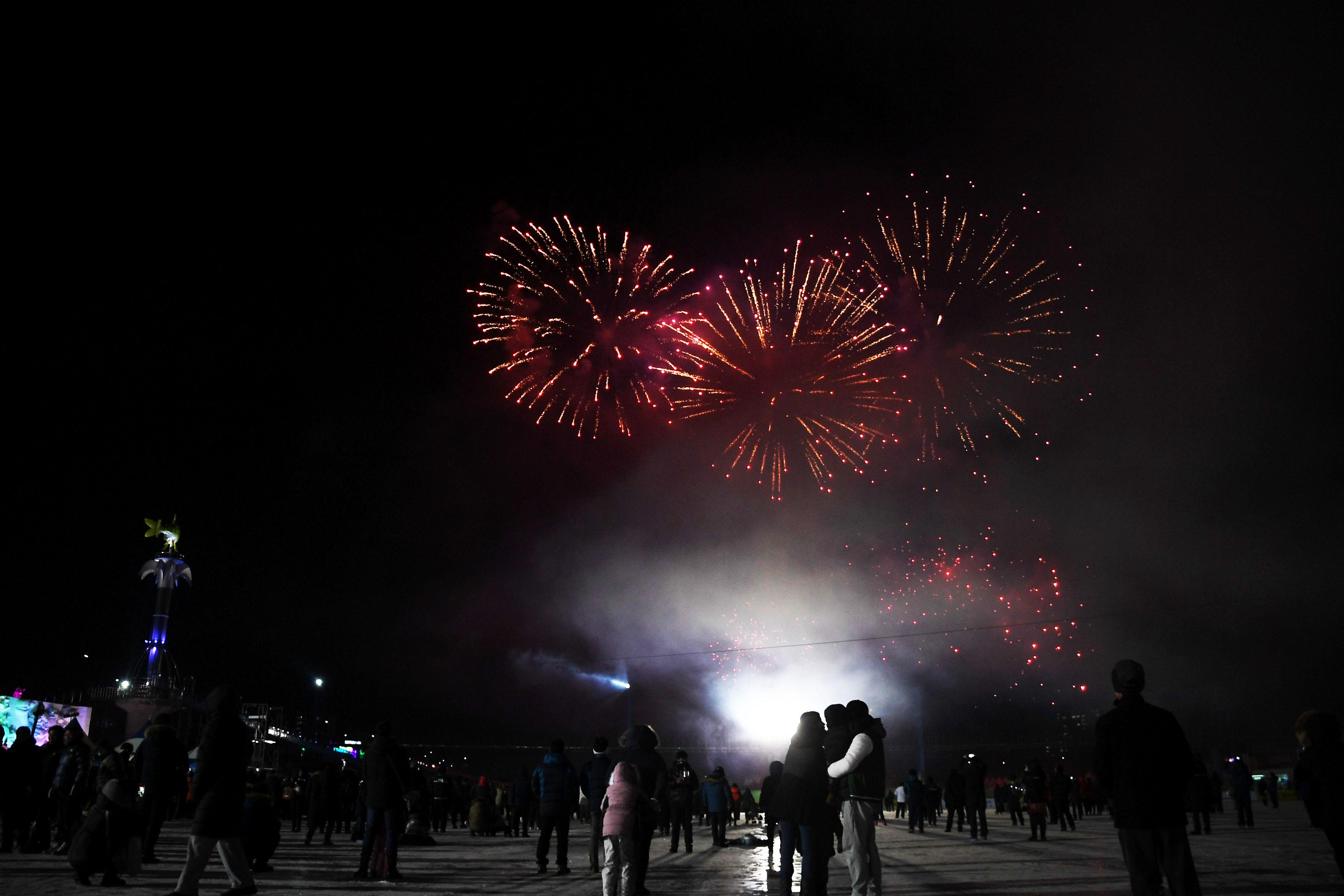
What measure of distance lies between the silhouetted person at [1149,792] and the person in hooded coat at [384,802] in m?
6.90

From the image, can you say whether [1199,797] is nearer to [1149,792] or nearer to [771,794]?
[771,794]

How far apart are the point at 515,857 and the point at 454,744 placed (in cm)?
5099

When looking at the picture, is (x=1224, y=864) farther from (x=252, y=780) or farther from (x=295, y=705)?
(x=295, y=705)

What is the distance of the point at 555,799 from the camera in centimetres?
1080

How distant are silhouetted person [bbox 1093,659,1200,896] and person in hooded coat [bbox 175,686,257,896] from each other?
5.66m

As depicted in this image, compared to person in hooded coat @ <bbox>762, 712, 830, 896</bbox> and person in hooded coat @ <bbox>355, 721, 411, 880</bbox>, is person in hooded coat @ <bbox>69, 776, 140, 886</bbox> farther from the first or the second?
person in hooded coat @ <bbox>762, 712, 830, 896</bbox>

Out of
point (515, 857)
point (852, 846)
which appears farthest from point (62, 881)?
point (852, 846)

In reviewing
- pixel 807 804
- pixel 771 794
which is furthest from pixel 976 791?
pixel 807 804

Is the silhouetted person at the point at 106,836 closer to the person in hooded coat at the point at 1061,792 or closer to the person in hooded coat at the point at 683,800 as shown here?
the person in hooded coat at the point at 683,800

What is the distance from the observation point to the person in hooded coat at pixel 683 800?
1545 cm

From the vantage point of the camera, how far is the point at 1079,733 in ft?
226

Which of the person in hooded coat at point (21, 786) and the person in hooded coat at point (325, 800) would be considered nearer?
the person in hooded coat at point (21, 786)

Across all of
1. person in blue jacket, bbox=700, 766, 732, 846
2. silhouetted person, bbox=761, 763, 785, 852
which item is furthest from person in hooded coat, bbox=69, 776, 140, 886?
person in blue jacket, bbox=700, 766, 732, 846

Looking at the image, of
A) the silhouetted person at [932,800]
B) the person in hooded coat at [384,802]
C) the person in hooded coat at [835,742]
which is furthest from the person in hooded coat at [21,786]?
the silhouetted person at [932,800]
